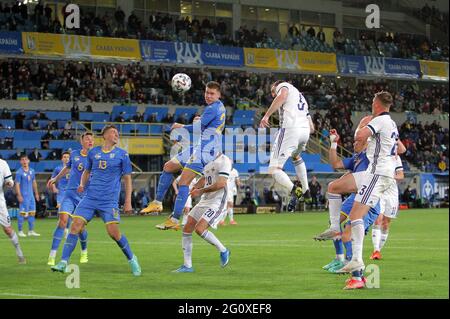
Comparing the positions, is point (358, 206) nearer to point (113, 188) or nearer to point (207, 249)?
point (113, 188)

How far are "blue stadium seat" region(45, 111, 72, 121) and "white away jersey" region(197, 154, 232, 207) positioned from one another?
29.7 meters

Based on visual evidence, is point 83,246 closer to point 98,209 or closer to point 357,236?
point 98,209

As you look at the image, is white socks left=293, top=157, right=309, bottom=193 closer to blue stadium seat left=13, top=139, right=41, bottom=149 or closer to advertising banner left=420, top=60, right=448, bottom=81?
blue stadium seat left=13, top=139, right=41, bottom=149

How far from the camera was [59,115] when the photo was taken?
45.1 metres

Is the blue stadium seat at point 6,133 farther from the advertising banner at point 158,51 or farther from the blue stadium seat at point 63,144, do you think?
the advertising banner at point 158,51

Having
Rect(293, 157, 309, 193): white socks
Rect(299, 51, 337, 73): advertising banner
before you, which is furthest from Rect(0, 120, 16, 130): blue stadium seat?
Rect(293, 157, 309, 193): white socks

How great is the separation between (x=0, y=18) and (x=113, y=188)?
32.2 meters

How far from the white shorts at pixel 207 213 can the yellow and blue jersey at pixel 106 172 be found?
1.61 m

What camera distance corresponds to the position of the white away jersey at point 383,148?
519 inches

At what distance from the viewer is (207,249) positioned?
863 inches

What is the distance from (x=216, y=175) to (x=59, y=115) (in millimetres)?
30214

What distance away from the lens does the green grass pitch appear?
12.8 meters

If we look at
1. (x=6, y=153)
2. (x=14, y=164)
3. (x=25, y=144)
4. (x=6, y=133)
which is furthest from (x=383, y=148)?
(x=6, y=133)

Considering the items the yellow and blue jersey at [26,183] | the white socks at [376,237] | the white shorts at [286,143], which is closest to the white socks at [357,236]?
the white shorts at [286,143]
